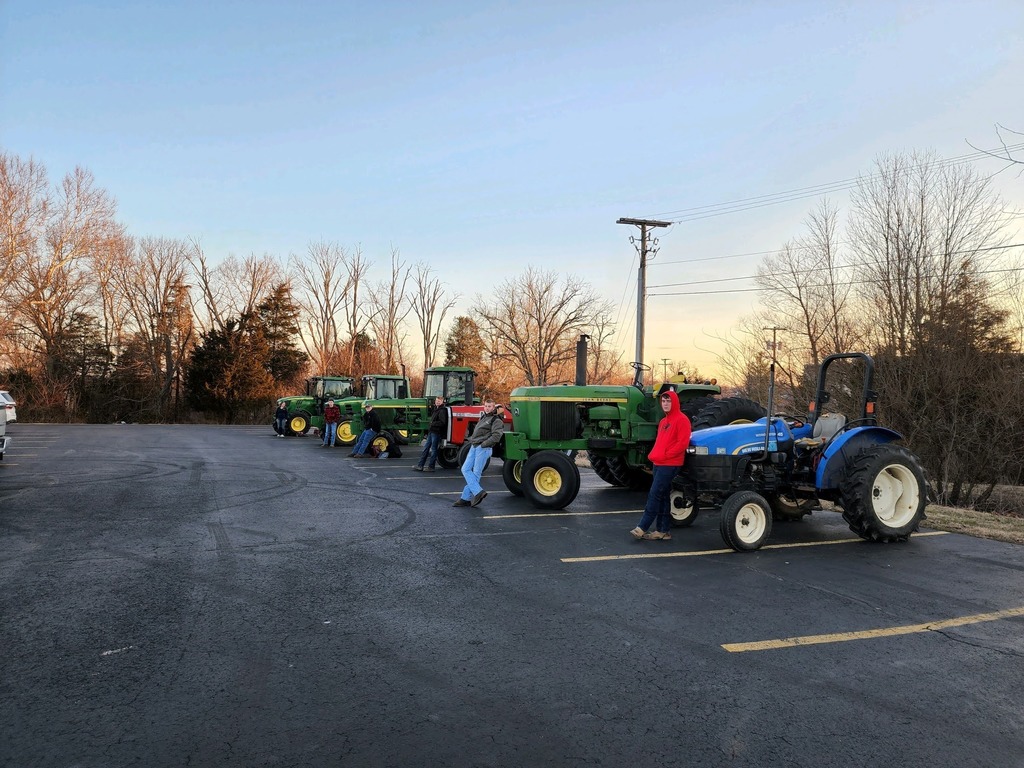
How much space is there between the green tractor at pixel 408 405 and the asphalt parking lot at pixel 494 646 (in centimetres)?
1034

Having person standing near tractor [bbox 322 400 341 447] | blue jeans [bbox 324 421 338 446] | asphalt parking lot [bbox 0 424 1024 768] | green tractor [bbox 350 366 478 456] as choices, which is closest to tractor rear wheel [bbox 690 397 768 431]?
asphalt parking lot [bbox 0 424 1024 768]

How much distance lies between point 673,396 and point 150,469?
11.8m

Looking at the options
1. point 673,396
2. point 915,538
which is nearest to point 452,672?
point 673,396

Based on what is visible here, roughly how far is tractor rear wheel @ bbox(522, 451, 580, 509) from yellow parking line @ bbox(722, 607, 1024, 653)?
18.1ft

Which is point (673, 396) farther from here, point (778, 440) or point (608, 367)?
point (608, 367)

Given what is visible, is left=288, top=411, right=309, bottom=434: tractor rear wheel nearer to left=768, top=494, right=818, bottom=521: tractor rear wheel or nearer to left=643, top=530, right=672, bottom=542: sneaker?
left=768, top=494, right=818, bottom=521: tractor rear wheel

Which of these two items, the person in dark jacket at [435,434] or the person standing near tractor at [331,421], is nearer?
the person in dark jacket at [435,434]

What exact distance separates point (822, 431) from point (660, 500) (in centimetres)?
254

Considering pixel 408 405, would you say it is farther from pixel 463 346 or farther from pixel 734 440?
pixel 463 346

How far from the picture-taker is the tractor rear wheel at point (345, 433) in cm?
2320

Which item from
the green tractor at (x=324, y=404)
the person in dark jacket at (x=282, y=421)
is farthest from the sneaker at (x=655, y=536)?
the person in dark jacket at (x=282, y=421)

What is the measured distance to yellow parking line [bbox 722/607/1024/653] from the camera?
4.73 m

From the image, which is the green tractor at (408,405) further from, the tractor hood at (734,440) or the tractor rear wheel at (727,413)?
the tractor hood at (734,440)

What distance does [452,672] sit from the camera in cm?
421
